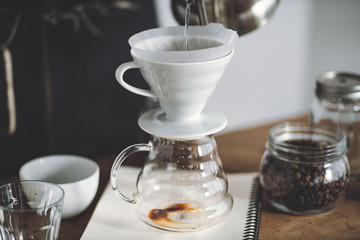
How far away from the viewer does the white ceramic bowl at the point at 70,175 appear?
0.82 meters

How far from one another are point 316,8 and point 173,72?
1987 mm

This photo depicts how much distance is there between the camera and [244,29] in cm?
90

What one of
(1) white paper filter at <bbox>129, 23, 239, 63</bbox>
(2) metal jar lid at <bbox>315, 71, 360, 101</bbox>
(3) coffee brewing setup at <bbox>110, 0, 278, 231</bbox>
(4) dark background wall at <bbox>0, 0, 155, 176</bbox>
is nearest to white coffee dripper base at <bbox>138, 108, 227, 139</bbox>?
(3) coffee brewing setup at <bbox>110, 0, 278, 231</bbox>

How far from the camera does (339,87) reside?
0.97m

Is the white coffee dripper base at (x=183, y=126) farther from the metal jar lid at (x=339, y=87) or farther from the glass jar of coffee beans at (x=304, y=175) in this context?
the metal jar lid at (x=339, y=87)

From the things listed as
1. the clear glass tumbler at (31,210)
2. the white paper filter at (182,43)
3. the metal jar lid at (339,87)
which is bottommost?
the clear glass tumbler at (31,210)

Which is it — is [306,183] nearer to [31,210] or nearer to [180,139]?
[180,139]

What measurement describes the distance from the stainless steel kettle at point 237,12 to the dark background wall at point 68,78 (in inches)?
23.1

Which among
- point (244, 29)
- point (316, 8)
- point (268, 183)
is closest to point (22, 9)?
point (244, 29)

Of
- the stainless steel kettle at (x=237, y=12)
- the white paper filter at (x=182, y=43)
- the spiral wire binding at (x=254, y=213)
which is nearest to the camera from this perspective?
the white paper filter at (x=182, y=43)

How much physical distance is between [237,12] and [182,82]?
0.28 metres

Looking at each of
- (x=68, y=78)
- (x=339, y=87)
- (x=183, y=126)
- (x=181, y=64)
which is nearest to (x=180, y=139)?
(x=183, y=126)

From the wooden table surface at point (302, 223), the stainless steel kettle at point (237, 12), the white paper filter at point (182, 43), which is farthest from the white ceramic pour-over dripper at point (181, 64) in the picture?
the wooden table surface at point (302, 223)

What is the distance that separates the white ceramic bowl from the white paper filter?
0.27 metres
